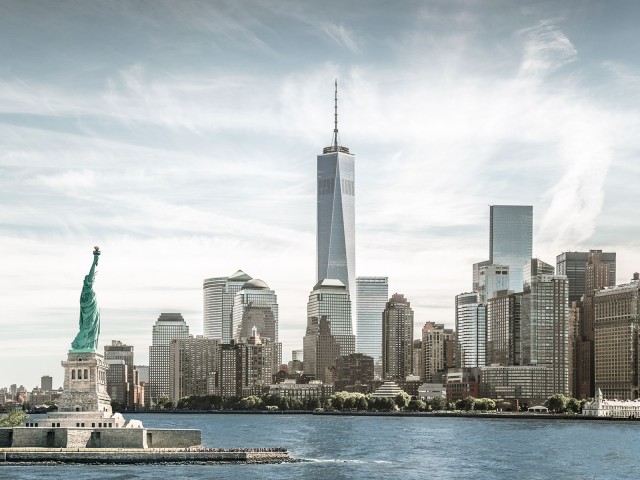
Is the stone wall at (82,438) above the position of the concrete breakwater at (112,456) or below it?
above

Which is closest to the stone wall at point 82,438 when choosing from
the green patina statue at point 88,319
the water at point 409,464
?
the water at point 409,464

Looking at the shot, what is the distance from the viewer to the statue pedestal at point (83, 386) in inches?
5438

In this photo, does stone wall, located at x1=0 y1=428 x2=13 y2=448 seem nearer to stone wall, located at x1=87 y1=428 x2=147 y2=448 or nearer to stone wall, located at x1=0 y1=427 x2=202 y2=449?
stone wall, located at x1=0 y1=427 x2=202 y2=449

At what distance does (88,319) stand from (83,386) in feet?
26.2

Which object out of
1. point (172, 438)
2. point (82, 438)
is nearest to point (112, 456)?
point (82, 438)

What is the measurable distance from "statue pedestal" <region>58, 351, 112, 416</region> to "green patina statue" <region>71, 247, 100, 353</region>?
1014 millimetres

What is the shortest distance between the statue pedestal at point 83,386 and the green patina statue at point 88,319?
101cm

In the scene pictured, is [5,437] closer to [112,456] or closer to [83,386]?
[83,386]

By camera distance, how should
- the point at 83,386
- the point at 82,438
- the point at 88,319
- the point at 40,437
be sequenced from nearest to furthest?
the point at 82,438, the point at 40,437, the point at 83,386, the point at 88,319

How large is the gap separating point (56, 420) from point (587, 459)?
2647 inches

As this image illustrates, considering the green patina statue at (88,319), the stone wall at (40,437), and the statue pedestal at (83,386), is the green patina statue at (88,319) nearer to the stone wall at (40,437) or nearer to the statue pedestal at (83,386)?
the statue pedestal at (83,386)

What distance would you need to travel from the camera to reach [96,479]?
11438 cm

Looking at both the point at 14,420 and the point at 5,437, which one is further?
the point at 14,420

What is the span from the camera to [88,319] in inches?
5635
